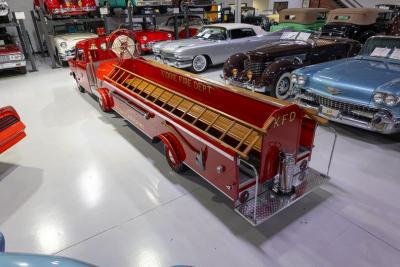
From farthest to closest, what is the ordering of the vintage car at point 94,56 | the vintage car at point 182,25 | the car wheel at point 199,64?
the vintage car at point 182,25
the car wheel at point 199,64
the vintage car at point 94,56

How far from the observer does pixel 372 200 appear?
8.82 ft

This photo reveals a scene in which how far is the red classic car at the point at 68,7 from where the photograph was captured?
916 cm

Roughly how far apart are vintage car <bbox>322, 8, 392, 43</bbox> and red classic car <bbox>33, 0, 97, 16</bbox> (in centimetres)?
817

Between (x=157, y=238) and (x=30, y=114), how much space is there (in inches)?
172

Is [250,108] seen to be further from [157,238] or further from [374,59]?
[374,59]

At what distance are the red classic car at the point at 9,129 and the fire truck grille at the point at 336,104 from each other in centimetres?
415

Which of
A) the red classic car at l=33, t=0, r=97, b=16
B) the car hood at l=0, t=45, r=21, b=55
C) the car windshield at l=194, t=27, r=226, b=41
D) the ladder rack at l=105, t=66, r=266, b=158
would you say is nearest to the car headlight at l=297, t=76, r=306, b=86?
the ladder rack at l=105, t=66, r=266, b=158

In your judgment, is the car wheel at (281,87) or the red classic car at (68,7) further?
the red classic car at (68,7)

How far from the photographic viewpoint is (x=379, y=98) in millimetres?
3350

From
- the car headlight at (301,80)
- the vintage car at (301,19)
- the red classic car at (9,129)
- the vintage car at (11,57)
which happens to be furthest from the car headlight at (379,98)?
the vintage car at (11,57)

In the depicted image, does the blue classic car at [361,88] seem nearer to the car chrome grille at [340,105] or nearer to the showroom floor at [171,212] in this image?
the car chrome grille at [340,105]

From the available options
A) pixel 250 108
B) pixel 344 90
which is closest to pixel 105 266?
pixel 250 108

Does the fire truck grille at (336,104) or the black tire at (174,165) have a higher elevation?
the fire truck grille at (336,104)

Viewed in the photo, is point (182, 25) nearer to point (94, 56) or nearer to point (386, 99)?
point (94, 56)
